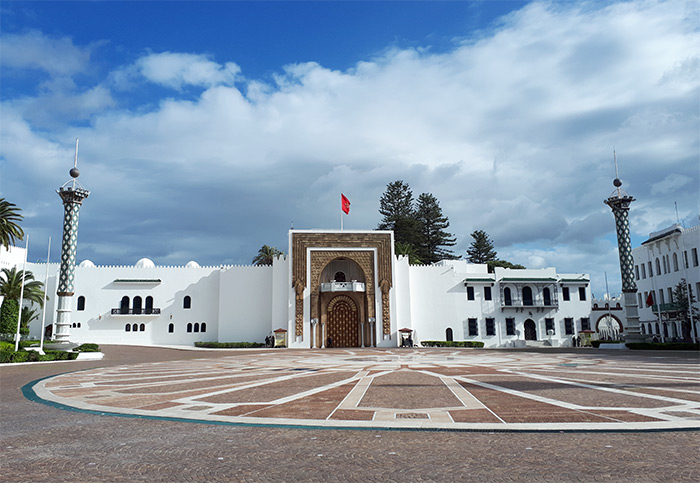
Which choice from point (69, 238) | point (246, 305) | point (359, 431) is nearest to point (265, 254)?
point (246, 305)

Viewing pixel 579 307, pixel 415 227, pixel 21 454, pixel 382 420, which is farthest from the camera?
pixel 415 227

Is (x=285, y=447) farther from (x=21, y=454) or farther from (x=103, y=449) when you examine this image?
(x=21, y=454)

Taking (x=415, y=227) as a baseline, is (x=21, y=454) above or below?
below

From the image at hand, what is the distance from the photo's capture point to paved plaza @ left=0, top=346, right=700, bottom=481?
5.10 meters

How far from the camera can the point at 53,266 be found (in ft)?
150

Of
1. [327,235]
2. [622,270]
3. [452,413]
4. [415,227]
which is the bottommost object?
[452,413]

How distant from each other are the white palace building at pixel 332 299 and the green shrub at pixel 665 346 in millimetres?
11619

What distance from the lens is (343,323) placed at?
145 feet

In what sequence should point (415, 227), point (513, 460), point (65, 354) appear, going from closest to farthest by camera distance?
point (513, 460) → point (65, 354) → point (415, 227)

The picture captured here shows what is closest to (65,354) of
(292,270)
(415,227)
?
(292,270)

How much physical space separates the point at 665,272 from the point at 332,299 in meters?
29.6

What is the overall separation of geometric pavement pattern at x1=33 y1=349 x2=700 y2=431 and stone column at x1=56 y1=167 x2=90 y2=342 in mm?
18561

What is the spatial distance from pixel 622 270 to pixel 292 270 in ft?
84.6

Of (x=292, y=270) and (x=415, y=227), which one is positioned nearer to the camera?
(x=292, y=270)
